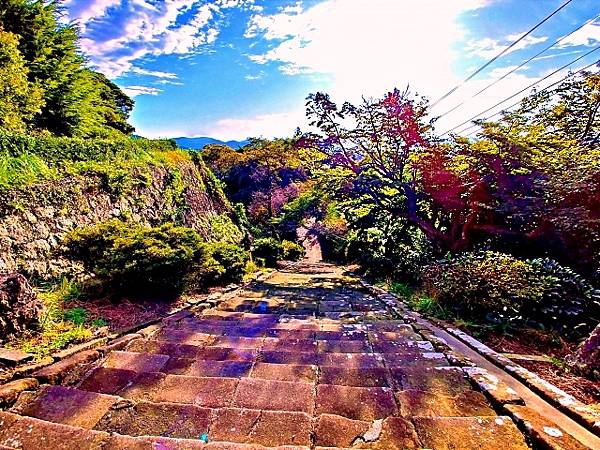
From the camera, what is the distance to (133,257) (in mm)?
4645

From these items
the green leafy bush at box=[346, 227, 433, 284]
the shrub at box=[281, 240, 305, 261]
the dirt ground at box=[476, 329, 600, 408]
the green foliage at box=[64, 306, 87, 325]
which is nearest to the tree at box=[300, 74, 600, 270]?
the green leafy bush at box=[346, 227, 433, 284]

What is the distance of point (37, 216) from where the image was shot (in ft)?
17.7

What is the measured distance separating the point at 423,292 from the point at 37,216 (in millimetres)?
6852

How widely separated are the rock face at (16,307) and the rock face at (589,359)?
4.88 m

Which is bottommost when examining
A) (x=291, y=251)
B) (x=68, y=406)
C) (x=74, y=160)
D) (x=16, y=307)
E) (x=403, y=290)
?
(x=291, y=251)

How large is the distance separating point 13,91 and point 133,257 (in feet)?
16.8

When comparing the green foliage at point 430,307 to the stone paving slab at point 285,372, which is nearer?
the stone paving slab at point 285,372

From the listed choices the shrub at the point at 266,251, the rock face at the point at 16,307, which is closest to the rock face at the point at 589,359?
the rock face at the point at 16,307

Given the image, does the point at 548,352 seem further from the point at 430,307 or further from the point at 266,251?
the point at 266,251

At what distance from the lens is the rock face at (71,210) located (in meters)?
4.95

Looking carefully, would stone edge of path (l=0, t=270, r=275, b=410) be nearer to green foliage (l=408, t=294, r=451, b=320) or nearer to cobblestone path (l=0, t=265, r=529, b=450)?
cobblestone path (l=0, t=265, r=529, b=450)

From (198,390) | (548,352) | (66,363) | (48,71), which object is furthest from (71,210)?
(548,352)

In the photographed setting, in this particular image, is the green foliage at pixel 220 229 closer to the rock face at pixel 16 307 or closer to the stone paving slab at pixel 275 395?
the rock face at pixel 16 307

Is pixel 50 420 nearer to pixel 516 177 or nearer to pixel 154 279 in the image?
pixel 154 279
